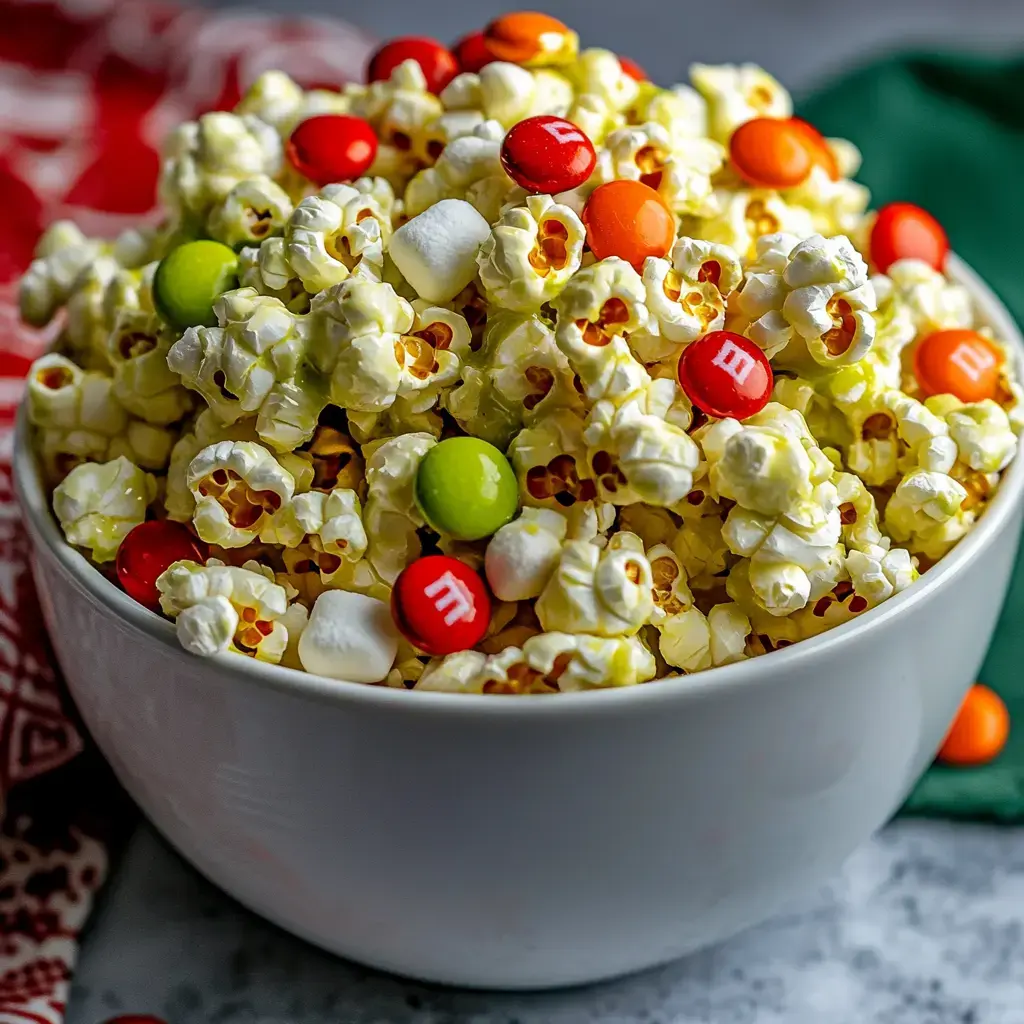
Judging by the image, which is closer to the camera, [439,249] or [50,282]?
[439,249]

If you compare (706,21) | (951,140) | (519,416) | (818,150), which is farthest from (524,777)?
(706,21)

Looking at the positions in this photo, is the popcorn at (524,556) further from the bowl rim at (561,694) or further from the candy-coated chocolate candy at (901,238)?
the candy-coated chocolate candy at (901,238)

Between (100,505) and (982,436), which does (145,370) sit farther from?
(982,436)

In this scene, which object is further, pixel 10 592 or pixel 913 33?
pixel 913 33

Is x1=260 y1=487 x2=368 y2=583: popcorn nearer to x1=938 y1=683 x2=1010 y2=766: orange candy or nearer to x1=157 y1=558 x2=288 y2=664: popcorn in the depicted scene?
x1=157 y1=558 x2=288 y2=664: popcorn

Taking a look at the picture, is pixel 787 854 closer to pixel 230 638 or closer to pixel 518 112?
pixel 230 638

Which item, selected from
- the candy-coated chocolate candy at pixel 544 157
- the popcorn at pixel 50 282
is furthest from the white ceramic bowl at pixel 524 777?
the candy-coated chocolate candy at pixel 544 157

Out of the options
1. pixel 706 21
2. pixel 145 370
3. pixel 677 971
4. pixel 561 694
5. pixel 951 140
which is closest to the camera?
pixel 561 694

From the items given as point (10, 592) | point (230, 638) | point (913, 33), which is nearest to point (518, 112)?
point (230, 638)
